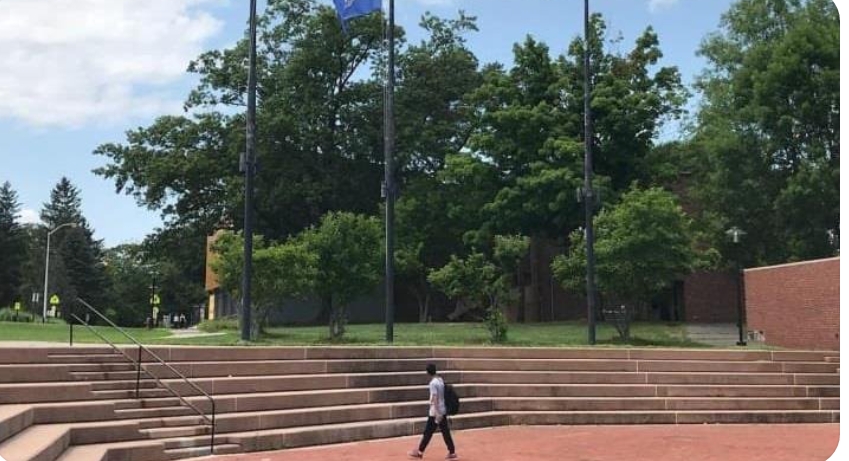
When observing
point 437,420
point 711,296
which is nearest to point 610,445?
point 437,420

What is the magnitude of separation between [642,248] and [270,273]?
10556 mm

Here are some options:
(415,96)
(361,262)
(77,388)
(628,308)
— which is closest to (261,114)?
(415,96)

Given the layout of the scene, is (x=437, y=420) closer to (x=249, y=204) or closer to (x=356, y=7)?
(x=249, y=204)

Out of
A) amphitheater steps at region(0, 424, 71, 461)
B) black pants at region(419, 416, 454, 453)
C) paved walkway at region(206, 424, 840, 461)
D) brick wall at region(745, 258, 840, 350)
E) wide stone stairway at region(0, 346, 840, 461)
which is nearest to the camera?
amphitheater steps at region(0, 424, 71, 461)

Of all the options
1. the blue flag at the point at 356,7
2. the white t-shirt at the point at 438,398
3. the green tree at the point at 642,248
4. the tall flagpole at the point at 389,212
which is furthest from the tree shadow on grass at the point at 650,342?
the white t-shirt at the point at 438,398

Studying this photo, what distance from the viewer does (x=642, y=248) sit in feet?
80.1

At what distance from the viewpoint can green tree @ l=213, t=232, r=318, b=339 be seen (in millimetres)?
22047

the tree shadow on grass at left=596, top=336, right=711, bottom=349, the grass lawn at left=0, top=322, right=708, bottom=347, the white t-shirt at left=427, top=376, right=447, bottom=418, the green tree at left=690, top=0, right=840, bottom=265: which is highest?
the green tree at left=690, top=0, right=840, bottom=265

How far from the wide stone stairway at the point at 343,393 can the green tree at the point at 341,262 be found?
553cm

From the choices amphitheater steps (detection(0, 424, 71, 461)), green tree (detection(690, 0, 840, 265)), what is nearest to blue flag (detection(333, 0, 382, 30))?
amphitheater steps (detection(0, 424, 71, 461))

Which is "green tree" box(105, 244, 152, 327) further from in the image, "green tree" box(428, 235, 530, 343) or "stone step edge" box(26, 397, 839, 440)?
"stone step edge" box(26, 397, 839, 440)

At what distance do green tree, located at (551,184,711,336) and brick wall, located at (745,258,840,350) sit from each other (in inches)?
124

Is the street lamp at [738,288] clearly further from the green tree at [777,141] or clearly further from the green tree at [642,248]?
the green tree at [642,248]

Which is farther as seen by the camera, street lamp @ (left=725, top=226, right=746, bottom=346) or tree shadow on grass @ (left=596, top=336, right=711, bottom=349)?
street lamp @ (left=725, top=226, right=746, bottom=346)
